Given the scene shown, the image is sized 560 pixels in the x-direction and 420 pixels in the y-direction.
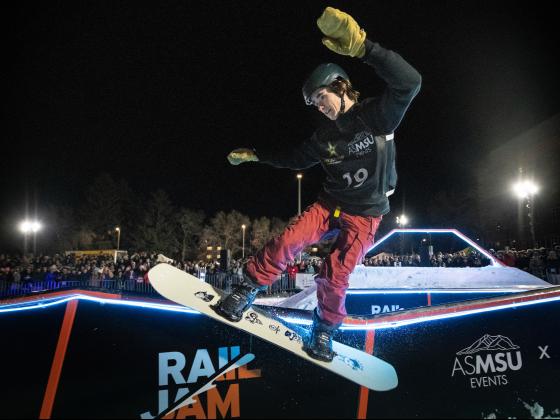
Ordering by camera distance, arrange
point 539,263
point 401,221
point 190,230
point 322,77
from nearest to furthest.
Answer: point 322,77, point 539,263, point 401,221, point 190,230

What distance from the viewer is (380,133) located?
126 inches

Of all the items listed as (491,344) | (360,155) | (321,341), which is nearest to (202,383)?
(321,341)

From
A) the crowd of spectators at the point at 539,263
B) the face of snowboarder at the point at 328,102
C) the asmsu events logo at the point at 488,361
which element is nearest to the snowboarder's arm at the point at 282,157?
the face of snowboarder at the point at 328,102

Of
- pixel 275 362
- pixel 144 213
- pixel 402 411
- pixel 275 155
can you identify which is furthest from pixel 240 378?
pixel 144 213

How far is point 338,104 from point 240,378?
229 cm

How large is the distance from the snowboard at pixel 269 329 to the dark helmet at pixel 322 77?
1810 millimetres

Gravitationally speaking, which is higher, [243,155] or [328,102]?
[328,102]

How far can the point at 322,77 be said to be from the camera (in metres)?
3.21

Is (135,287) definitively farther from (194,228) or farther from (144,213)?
(144,213)

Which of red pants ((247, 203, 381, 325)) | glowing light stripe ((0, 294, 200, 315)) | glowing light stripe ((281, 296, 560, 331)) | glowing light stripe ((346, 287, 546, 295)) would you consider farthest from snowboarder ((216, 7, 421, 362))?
glowing light stripe ((346, 287, 546, 295))

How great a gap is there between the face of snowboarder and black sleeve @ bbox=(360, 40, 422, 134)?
0.21 meters

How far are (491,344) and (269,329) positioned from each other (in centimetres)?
202

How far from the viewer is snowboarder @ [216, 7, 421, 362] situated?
3.05 meters

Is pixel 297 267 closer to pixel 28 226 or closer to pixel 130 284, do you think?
pixel 130 284
